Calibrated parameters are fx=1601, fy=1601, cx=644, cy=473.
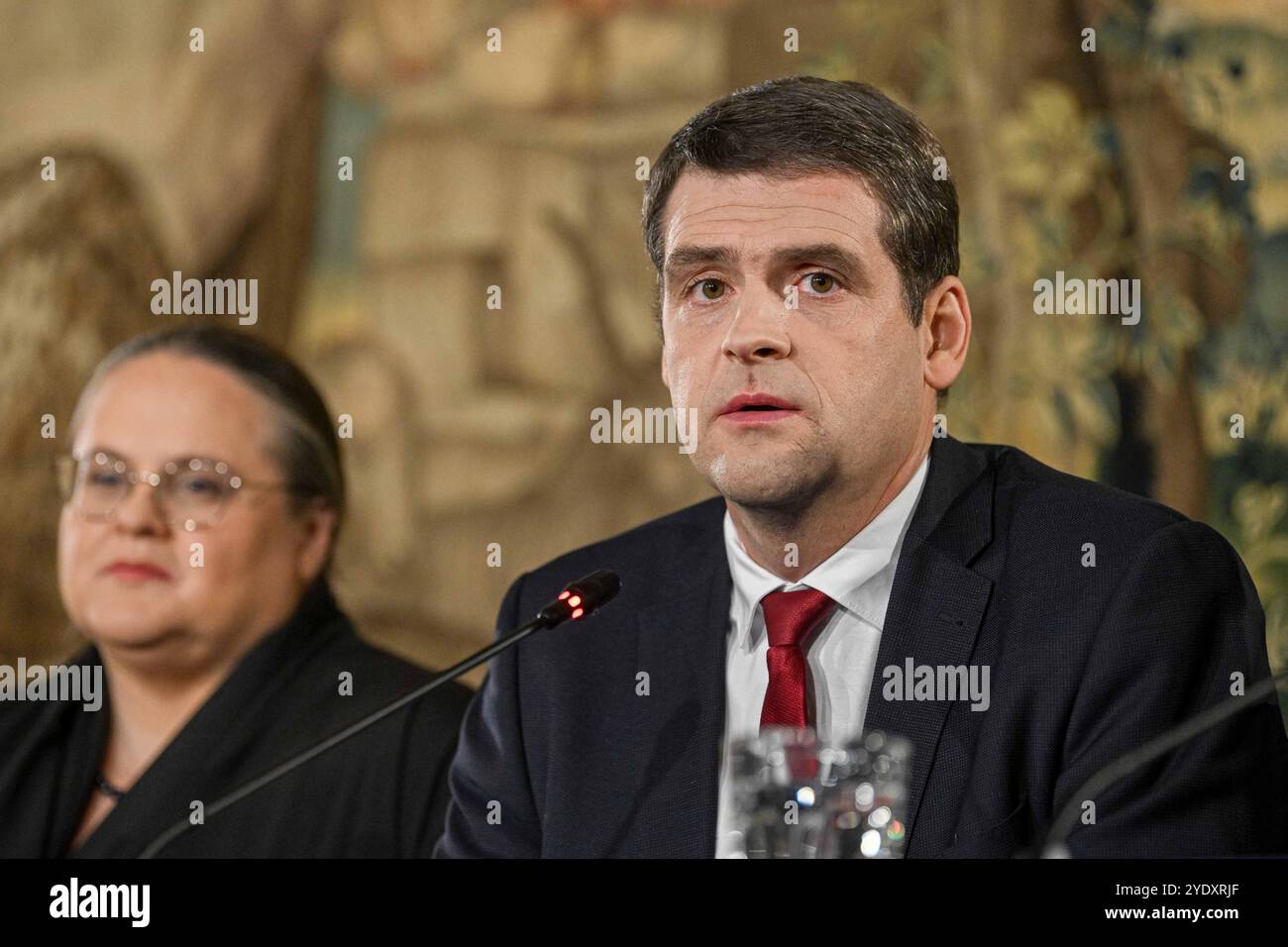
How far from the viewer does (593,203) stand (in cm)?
348

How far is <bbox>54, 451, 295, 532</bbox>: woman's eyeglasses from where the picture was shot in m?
2.78

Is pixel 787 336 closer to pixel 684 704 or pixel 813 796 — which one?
pixel 684 704

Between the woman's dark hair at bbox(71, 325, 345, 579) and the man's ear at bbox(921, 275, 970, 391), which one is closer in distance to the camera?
the man's ear at bbox(921, 275, 970, 391)

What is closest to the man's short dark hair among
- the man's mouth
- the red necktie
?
the man's mouth

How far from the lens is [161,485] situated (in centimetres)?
279

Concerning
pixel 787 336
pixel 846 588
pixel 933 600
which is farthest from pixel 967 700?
pixel 787 336

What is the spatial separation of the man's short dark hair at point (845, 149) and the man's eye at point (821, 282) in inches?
3.4

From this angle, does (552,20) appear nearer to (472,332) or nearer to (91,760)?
(472,332)

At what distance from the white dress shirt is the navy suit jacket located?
2 centimetres

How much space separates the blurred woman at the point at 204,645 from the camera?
2615 millimetres

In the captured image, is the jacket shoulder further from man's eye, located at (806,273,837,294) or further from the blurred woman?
the blurred woman

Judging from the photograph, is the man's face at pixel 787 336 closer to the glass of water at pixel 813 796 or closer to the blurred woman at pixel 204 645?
the glass of water at pixel 813 796

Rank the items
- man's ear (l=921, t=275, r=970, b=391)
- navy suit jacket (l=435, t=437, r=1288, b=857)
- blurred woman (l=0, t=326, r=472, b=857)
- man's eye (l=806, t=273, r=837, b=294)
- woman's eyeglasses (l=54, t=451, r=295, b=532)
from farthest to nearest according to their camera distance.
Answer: woman's eyeglasses (l=54, t=451, r=295, b=532) → blurred woman (l=0, t=326, r=472, b=857) → man's ear (l=921, t=275, r=970, b=391) → man's eye (l=806, t=273, r=837, b=294) → navy suit jacket (l=435, t=437, r=1288, b=857)
